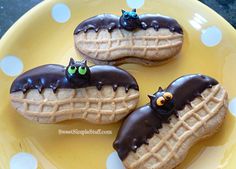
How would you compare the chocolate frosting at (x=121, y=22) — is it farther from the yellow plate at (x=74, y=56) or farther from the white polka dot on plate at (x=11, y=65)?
the white polka dot on plate at (x=11, y=65)

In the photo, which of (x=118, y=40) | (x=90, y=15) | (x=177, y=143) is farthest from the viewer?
Answer: (x=90, y=15)

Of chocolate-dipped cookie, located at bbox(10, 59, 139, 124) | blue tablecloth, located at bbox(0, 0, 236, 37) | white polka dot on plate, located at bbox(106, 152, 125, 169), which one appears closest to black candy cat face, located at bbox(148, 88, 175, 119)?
chocolate-dipped cookie, located at bbox(10, 59, 139, 124)

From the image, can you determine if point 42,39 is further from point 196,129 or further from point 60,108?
point 196,129

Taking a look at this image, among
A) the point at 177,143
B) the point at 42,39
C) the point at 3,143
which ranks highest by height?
the point at 42,39

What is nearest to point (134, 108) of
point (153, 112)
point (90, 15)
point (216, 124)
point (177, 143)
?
point (153, 112)

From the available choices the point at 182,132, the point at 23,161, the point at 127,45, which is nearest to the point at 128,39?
the point at 127,45

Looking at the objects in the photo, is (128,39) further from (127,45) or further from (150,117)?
(150,117)
